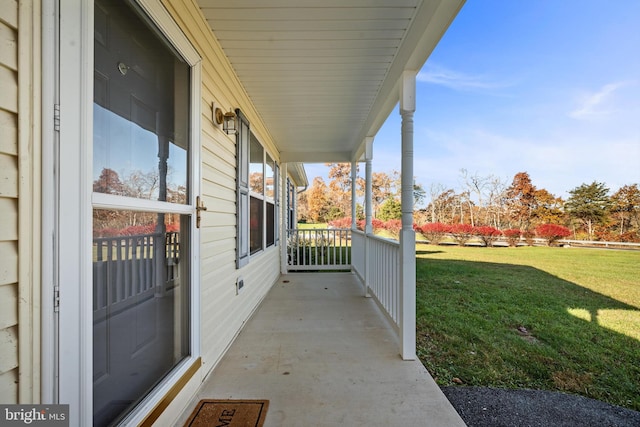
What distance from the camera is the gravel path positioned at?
165 centimetres

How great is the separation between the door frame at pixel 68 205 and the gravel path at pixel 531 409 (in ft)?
6.47

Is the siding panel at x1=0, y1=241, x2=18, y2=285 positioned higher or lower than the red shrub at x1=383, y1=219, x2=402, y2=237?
higher

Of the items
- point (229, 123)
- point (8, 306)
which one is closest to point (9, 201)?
point (8, 306)

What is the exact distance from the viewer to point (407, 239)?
2.40 m

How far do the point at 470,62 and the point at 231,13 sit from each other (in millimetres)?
10436

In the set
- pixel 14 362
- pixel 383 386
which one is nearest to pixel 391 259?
pixel 383 386

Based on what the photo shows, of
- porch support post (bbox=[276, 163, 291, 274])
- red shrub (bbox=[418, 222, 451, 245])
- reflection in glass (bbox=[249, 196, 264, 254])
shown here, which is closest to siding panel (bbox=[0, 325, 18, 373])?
reflection in glass (bbox=[249, 196, 264, 254])

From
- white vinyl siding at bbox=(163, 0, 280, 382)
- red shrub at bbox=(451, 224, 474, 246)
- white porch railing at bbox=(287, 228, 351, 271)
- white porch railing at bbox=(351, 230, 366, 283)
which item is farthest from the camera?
red shrub at bbox=(451, 224, 474, 246)

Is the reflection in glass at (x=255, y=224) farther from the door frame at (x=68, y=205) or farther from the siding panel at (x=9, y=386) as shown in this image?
the siding panel at (x=9, y=386)

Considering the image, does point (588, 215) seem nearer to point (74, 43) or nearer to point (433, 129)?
point (433, 129)

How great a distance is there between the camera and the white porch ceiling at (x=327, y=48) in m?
1.82

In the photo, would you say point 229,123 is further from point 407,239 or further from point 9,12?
point 407,239

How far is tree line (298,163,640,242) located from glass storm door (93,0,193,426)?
1445 cm

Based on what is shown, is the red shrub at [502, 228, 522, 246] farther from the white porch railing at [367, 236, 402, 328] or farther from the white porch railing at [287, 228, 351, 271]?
the white porch railing at [367, 236, 402, 328]
